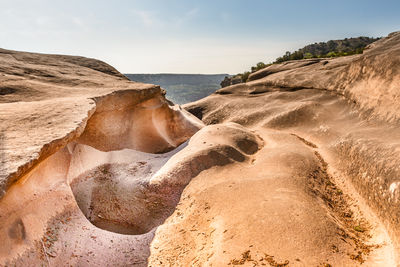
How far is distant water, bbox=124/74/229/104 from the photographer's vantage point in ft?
262

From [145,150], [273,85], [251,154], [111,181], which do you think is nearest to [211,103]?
[273,85]

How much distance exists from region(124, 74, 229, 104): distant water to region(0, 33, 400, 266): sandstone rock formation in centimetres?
7007

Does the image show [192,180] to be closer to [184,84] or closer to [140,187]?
[140,187]

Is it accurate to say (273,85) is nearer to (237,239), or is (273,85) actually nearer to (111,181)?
(111,181)

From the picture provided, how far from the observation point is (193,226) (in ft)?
12.5

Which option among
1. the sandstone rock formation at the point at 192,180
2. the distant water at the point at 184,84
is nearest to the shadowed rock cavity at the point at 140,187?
the sandstone rock formation at the point at 192,180

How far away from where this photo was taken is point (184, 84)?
107m

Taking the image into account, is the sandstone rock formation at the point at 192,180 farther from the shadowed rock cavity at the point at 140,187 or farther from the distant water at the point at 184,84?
the distant water at the point at 184,84

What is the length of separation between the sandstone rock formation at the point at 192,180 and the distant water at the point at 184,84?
70.1 m

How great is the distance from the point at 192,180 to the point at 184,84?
10418 centimetres

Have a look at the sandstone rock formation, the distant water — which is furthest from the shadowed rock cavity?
the distant water

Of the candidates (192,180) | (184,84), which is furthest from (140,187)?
(184,84)

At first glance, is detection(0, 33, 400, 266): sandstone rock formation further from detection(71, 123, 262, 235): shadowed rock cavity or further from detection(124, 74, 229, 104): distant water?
detection(124, 74, 229, 104): distant water

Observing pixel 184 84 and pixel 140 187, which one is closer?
pixel 140 187
